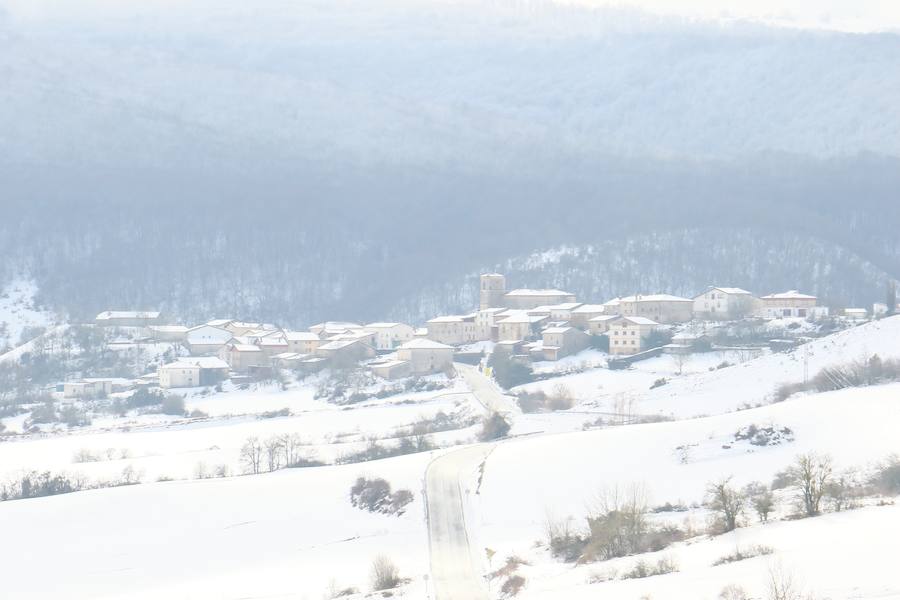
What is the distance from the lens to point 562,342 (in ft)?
330

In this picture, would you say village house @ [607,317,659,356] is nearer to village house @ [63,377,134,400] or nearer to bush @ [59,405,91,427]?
village house @ [63,377,134,400]

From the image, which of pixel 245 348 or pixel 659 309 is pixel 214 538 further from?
pixel 659 309

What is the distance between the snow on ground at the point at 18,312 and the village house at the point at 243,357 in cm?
3137

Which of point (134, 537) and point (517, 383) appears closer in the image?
point (134, 537)

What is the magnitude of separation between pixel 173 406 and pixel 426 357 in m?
17.7

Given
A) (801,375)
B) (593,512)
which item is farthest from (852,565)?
(801,375)

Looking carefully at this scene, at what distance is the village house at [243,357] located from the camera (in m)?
108

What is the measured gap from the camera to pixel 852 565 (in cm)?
3039

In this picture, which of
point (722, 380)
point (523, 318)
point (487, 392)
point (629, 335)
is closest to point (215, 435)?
A: point (487, 392)

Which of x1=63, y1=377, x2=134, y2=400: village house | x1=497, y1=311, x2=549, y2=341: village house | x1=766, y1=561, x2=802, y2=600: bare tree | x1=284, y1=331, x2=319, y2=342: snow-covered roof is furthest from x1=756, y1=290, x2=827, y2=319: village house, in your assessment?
x1=766, y1=561, x2=802, y2=600: bare tree

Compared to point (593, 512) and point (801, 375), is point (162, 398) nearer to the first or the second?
point (801, 375)

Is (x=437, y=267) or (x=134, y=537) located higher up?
(x=437, y=267)

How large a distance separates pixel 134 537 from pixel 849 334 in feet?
145

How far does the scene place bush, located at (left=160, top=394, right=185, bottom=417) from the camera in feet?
305
